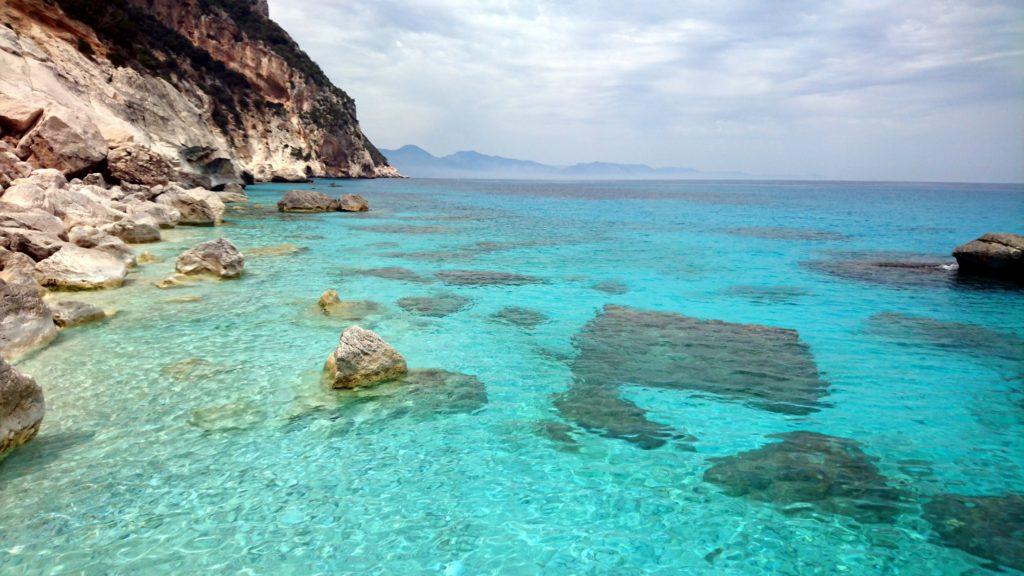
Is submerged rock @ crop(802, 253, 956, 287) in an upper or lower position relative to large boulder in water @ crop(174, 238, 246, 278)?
lower

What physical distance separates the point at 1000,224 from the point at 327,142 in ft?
278

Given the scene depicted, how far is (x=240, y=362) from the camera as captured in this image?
29.8ft

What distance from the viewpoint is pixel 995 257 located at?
18.6m

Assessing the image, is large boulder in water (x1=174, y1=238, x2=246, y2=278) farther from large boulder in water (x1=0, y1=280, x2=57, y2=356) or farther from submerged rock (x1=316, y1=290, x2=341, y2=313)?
large boulder in water (x1=0, y1=280, x2=57, y2=356)

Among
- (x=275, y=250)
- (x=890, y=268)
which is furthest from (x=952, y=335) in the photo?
(x=275, y=250)

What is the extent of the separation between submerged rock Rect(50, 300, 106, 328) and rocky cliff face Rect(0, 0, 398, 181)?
1779cm

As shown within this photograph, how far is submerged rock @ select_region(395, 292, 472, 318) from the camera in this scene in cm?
1279

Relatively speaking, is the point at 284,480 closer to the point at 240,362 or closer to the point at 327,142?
the point at 240,362

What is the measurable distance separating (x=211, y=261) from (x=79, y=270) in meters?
2.78

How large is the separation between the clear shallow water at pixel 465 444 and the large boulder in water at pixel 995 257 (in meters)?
5.39

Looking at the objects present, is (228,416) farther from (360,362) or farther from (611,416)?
(611,416)

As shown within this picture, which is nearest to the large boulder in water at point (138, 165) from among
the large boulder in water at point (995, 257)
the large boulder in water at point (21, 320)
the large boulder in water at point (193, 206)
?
the large boulder in water at point (193, 206)

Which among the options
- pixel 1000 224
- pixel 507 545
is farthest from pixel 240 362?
pixel 1000 224

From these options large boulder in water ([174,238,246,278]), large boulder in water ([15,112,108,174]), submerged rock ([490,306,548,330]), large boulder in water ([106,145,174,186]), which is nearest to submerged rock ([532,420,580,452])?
submerged rock ([490,306,548,330])
